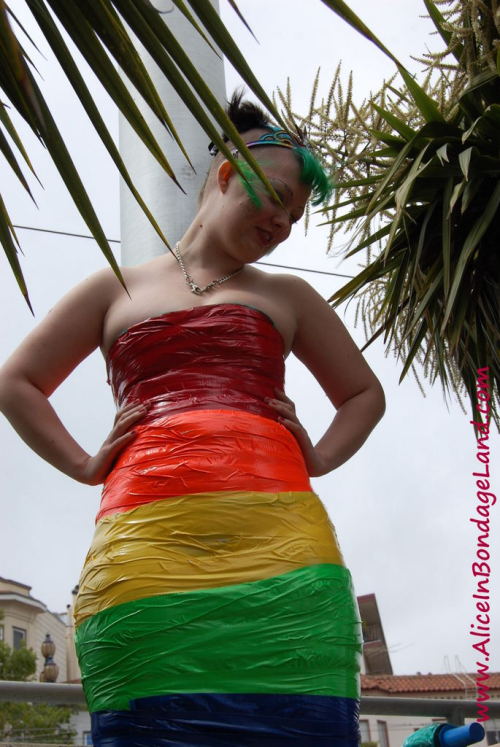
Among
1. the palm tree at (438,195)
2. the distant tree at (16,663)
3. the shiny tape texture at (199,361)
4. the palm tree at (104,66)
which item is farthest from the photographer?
the distant tree at (16,663)

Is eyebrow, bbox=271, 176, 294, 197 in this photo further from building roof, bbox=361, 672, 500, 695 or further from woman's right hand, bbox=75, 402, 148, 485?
building roof, bbox=361, 672, 500, 695

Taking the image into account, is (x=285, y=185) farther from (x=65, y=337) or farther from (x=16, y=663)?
(x=16, y=663)

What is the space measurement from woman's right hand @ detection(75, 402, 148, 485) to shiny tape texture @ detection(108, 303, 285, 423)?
0.9 inches

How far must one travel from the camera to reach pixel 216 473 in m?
1.59

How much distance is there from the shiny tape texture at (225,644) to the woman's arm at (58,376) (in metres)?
0.35

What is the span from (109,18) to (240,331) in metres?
0.70

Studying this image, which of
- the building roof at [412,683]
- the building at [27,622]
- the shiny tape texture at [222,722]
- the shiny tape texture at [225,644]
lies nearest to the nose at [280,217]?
the shiny tape texture at [225,644]

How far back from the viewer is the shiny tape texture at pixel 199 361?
1715 millimetres

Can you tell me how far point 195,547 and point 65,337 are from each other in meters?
0.55

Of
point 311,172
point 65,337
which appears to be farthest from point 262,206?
point 65,337

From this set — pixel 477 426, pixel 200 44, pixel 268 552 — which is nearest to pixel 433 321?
pixel 477 426

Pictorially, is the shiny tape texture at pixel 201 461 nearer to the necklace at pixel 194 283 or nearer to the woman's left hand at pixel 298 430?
the woman's left hand at pixel 298 430

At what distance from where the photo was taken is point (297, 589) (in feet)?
4.95

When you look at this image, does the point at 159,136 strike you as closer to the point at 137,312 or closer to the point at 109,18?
the point at 137,312
